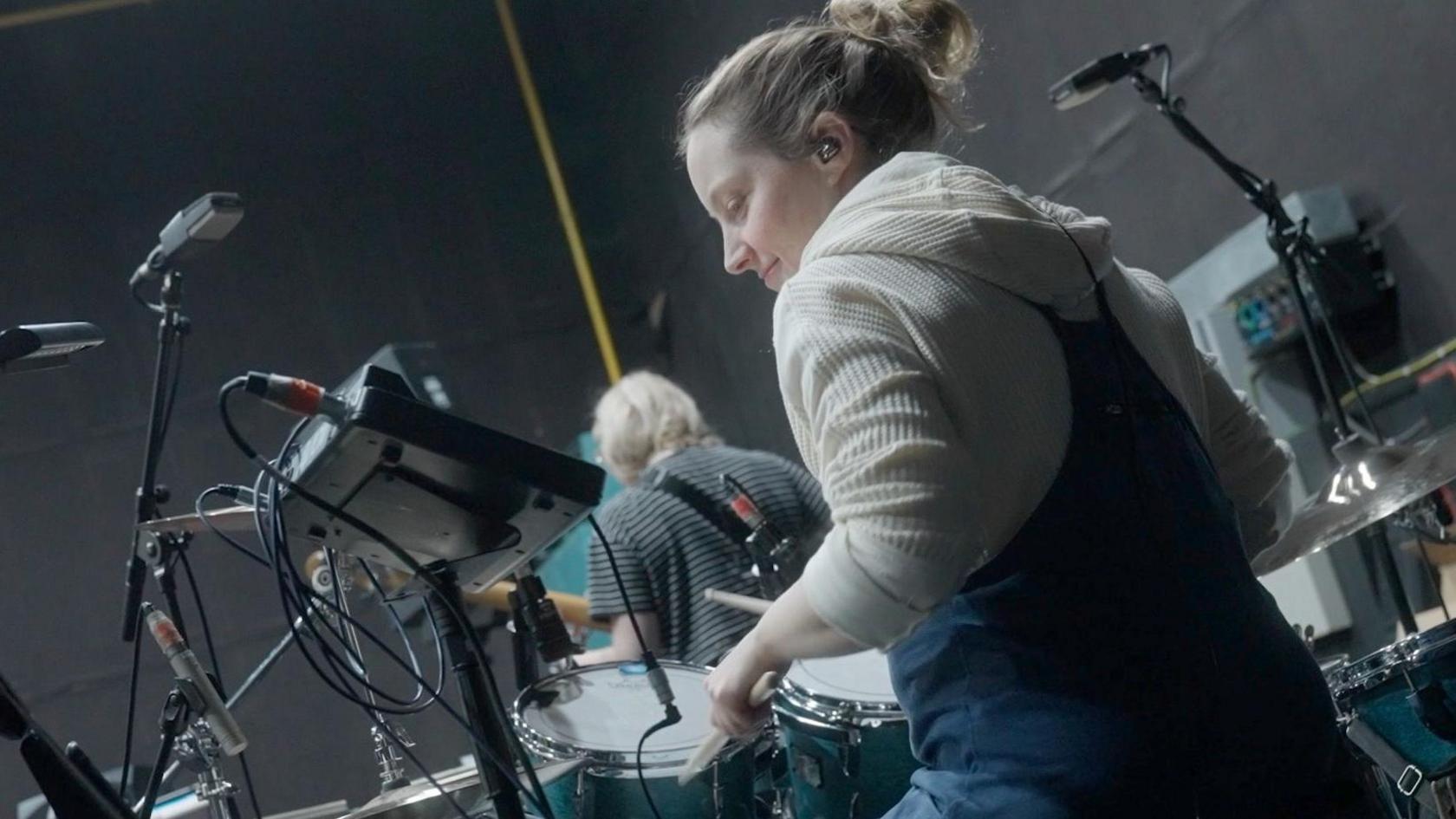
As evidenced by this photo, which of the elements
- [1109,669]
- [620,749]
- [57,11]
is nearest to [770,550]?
[620,749]

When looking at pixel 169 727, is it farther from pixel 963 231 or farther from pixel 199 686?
pixel 963 231

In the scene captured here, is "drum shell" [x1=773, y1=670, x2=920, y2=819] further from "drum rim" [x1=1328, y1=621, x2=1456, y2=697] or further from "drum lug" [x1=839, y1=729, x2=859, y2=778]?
"drum rim" [x1=1328, y1=621, x2=1456, y2=697]

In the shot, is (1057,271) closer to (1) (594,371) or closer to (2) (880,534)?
(2) (880,534)

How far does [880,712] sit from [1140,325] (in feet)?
3.16

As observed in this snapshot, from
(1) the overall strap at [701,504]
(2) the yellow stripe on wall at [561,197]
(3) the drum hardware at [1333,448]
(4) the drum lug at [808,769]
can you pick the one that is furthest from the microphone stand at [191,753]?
(2) the yellow stripe on wall at [561,197]

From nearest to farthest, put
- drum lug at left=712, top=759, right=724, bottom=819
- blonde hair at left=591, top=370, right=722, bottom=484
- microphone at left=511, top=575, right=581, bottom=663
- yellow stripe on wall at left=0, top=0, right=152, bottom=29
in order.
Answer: microphone at left=511, top=575, right=581, bottom=663
drum lug at left=712, top=759, right=724, bottom=819
blonde hair at left=591, top=370, right=722, bottom=484
yellow stripe on wall at left=0, top=0, right=152, bottom=29

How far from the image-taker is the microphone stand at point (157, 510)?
2318mm

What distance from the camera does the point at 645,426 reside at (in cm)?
371

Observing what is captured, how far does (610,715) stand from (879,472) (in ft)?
4.17

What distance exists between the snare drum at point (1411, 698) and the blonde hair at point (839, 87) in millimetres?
967

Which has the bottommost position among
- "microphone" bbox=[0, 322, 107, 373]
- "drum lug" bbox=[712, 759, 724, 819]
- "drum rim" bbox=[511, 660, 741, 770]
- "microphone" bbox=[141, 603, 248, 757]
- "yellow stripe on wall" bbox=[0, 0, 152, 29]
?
"drum lug" bbox=[712, 759, 724, 819]

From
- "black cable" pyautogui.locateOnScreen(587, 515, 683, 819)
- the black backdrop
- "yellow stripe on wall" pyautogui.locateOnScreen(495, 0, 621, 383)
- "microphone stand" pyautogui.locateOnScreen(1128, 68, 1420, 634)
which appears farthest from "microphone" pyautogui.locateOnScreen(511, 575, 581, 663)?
"yellow stripe on wall" pyautogui.locateOnScreen(495, 0, 621, 383)

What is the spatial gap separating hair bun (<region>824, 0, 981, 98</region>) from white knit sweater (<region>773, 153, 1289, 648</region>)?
26 centimetres

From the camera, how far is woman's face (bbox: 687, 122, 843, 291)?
4.61ft
